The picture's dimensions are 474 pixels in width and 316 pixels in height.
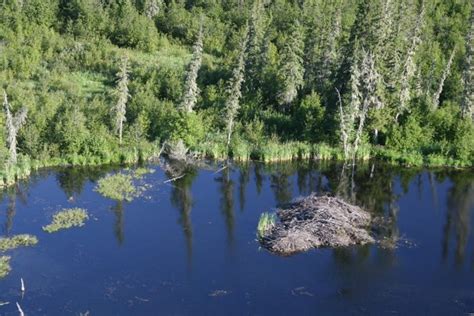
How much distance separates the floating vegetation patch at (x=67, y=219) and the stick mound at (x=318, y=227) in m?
14.7

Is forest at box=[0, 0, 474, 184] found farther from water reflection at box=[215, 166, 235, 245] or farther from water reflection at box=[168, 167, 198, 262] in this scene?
water reflection at box=[168, 167, 198, 262]

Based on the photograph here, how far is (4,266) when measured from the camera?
4234cm

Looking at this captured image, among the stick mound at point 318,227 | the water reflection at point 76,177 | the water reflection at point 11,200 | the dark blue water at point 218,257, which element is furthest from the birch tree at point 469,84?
the water reflection at point 11,200

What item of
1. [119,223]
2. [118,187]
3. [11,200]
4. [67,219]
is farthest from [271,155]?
[11,200]

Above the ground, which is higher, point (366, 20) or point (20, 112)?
point (366, 20)

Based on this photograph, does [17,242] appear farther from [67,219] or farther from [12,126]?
[12,126]

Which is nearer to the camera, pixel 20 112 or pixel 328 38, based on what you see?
pixel 20 112

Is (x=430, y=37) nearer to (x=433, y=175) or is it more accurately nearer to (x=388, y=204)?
(x=433, y=175)

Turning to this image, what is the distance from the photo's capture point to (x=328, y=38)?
8612cm

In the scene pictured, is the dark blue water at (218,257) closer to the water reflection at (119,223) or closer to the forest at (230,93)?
the water reflection at (119,223)

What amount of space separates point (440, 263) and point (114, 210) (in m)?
26.5

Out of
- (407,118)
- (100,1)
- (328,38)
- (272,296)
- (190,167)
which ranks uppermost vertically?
(100,1)

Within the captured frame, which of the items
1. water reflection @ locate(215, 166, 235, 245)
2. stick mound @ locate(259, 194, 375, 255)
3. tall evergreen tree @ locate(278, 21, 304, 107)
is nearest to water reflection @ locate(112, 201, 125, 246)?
water reflection @ locate(215, 166, 235, 245)

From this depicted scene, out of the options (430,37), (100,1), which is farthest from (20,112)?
(430,37)
